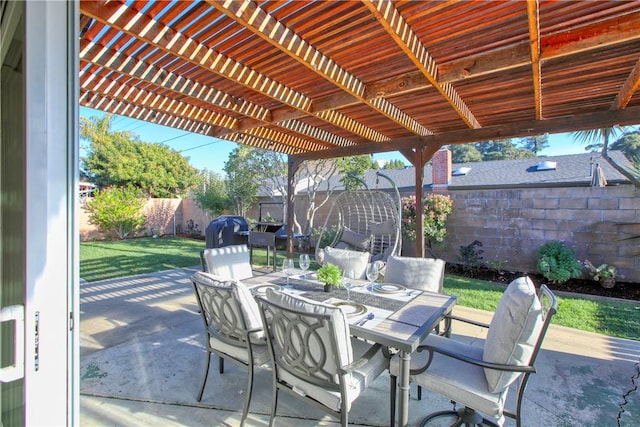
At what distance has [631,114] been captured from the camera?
154 inches

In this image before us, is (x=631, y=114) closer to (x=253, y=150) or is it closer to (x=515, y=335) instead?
(x=515, y=335)

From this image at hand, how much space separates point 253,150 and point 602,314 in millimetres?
9820

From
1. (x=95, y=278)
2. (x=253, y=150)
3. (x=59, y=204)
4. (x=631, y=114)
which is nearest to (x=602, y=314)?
(x=631, y=114)

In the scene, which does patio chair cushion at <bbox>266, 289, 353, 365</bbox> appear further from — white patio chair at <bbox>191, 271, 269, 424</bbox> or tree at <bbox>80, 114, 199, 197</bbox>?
→ tree at <bbox>80, 114, 199, 197</bbox>

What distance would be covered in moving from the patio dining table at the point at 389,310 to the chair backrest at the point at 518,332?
0.40 meters

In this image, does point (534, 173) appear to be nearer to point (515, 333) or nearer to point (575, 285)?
point (575, 285)

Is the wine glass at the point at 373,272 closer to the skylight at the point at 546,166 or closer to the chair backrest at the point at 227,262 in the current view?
the chair backrest at the point at 227,262

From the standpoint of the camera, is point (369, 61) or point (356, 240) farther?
point (356, 240)

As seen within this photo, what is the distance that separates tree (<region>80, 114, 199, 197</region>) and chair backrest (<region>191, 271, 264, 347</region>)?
51.6 ft

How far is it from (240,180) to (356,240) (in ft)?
22.2

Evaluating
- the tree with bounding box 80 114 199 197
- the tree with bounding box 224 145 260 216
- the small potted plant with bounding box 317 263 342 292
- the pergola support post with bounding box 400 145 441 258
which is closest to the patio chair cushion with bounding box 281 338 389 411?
the small potted plant with bounding box 317 263 342 292

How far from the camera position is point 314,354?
5.96 feet

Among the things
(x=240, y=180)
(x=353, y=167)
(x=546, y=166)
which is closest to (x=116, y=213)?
(x=240, y=180)

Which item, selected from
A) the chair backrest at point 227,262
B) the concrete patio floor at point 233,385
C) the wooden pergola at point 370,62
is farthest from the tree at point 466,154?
the chair backrest at point 227,262
